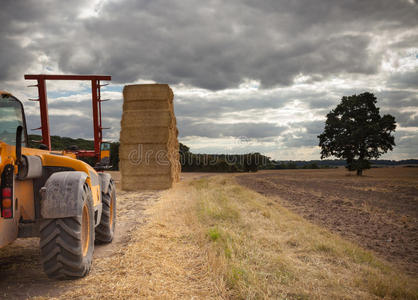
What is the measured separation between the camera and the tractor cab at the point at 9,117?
154 inches

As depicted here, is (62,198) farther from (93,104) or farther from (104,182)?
(93,104)

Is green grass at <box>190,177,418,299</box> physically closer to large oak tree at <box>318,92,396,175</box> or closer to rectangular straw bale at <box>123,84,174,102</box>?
rectangular straw bale at <box>123,84,174,102</box>

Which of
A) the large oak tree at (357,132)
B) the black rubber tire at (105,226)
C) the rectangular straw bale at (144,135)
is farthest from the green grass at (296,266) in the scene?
the large oak tree at (357,132)

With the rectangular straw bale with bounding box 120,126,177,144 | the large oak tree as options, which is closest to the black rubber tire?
the rectangular straw bale with bounding box 120,126,177,144

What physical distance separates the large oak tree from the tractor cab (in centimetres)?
3190

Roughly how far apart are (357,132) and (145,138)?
23125 millimetres

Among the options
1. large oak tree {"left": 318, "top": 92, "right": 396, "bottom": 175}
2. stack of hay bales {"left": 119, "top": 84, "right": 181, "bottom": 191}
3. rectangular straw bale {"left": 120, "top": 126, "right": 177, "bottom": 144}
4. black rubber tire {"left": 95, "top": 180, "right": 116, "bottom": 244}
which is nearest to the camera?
black rubber tire {"left": 95, "top": 180, "right": 116, "bottom": 244}

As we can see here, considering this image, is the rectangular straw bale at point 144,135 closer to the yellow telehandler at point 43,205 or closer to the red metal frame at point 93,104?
the red metal frame at point 93,104

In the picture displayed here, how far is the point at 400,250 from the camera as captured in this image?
5797 mm

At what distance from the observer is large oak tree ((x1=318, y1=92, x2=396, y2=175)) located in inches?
1256

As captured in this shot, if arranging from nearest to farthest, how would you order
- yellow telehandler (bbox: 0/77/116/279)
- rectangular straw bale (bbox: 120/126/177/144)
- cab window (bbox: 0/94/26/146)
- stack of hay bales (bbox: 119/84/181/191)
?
yellow telehandler (bbox: 0/77/116/279) → cab window (bbox: 0/94/26/146) → stack of hay bales (bbox: 119/84/181/191) → rectangular straw bale (bbox: 120/126/177/144)

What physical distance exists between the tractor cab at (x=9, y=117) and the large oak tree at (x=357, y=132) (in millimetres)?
31900

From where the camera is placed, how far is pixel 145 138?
54.0 feet

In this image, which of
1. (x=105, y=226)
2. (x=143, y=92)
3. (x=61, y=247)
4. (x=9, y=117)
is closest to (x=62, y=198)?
(x=61, y=247)
